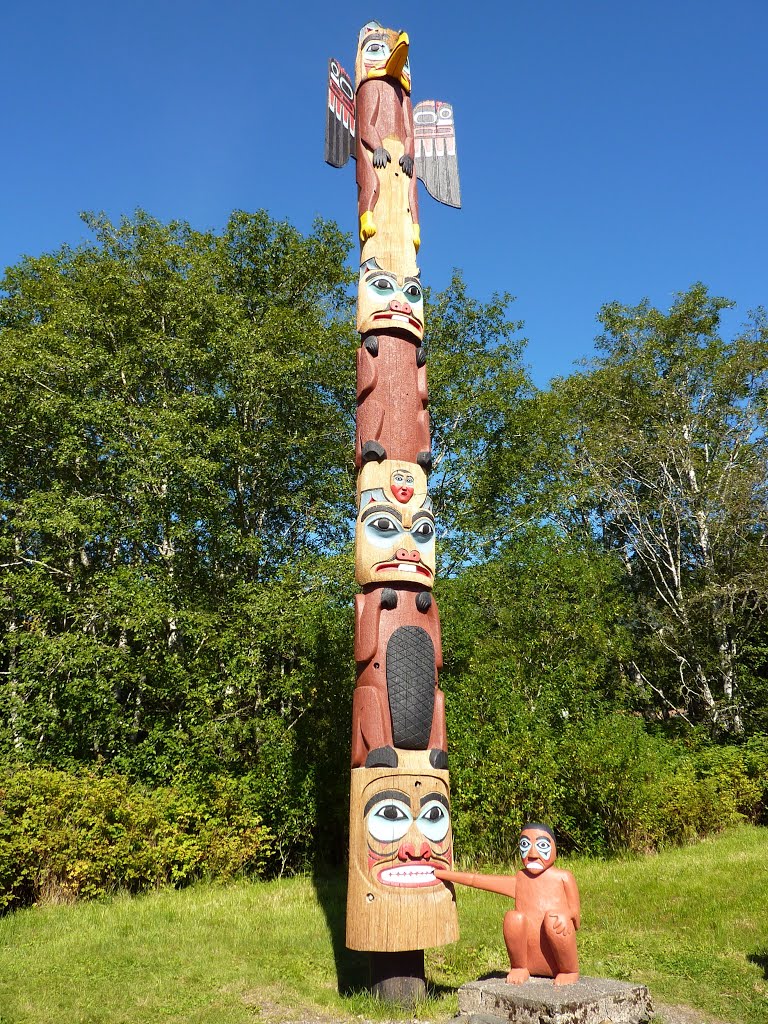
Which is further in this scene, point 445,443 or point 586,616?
point 445,443

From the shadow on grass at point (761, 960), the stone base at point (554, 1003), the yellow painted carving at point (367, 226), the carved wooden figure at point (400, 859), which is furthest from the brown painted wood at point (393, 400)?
the shadow on grass at point (761, 960)

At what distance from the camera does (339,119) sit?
31.0ft

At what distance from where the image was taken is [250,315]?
18391 mm

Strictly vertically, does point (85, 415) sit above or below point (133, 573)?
above

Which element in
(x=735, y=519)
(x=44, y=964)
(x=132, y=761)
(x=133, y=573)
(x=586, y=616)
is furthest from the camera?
(x=735, y=519)

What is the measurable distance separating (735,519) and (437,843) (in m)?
13.9

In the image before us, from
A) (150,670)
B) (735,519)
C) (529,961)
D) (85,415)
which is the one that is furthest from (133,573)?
(735,519)

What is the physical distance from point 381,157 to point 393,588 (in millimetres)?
5046

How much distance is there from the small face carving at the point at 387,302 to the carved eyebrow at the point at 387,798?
446 centimetres

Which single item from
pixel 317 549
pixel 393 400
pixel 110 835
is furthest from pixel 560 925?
pixel 317 549

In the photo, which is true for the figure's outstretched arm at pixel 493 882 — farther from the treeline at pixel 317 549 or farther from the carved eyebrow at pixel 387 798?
the treeline at pixel 317 549

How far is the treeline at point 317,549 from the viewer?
1138 cm

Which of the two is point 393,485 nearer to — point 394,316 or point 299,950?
point 394,316

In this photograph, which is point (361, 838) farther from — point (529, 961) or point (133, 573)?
point (133, 573)
